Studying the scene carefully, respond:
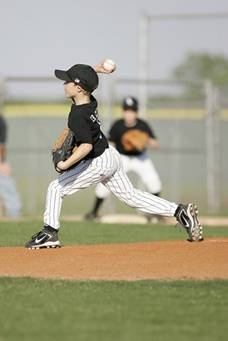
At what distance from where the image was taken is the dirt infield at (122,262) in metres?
8.41

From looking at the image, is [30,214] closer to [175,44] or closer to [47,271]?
[175,44]

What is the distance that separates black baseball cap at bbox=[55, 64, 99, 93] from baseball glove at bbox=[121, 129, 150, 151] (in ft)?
23.2

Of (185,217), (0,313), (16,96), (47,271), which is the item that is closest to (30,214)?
(16,96)

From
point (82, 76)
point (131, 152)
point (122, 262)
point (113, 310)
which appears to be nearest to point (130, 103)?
point (131, 152)

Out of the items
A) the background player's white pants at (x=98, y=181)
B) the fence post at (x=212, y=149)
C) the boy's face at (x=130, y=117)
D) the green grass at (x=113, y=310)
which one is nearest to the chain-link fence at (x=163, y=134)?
the fence post at (x=212, y=149)

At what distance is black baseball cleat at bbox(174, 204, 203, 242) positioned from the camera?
397 inches

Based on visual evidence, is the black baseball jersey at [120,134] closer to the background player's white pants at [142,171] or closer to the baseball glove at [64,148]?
the background player's white pants at [142,171]

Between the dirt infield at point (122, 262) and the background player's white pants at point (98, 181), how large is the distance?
1.16 ft

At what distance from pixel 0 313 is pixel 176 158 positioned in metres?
15.3

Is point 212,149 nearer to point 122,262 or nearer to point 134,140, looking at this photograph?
point 134,140

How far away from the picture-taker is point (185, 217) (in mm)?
10086

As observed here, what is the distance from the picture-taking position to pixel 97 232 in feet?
44.1

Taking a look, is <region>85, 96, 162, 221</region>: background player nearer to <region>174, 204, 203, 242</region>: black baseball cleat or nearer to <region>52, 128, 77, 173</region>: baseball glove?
<region>174, 204, 203, 242</region>: black baseball cleat

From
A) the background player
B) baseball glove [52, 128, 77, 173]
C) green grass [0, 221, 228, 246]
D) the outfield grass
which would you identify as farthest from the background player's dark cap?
the outfield grass
